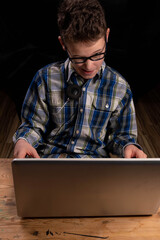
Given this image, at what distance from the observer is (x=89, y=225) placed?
0.76 metres

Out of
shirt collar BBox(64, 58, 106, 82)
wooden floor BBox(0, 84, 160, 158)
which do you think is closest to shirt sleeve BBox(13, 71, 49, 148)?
shirt collar BBox(64, 58, 106, 82)

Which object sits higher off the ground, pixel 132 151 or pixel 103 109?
pixel 103 109

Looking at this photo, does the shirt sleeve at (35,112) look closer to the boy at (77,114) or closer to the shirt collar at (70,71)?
the boy at (77,114)

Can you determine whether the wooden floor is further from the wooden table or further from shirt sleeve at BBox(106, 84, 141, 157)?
the wooden table

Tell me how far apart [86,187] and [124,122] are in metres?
0.54

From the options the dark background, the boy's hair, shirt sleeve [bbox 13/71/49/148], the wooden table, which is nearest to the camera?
the wooden table

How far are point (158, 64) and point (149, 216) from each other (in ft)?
4.25

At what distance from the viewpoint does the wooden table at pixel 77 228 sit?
0.73m

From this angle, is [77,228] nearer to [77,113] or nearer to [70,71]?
[77,113]

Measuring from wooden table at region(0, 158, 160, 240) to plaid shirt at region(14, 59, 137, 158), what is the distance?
35cm

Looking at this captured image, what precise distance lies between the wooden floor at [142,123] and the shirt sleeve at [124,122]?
0.91 metres

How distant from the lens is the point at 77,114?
1112mm

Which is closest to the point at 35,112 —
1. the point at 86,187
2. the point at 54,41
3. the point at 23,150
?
the point at 23,150

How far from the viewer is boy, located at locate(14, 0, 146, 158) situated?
1.07 m
